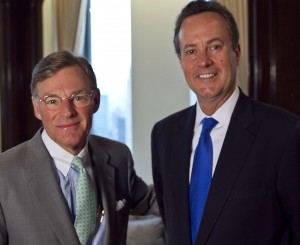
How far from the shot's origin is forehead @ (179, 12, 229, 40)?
171cm

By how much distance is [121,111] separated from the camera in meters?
4.47

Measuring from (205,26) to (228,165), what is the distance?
0.53m

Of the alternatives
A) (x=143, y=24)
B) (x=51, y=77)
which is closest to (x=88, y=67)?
(x=51, y=77)

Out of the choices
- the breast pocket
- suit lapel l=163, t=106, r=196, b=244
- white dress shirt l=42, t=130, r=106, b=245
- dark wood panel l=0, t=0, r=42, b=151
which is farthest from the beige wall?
the breast pocket

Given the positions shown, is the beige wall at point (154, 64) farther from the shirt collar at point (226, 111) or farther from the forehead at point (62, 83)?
the forehead at point (62, 83)

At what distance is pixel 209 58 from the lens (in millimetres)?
1696

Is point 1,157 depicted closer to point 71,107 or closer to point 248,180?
point 71,107

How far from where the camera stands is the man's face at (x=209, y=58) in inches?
66.2

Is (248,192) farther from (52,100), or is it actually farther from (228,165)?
(52,100)

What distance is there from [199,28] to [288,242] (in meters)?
0.84

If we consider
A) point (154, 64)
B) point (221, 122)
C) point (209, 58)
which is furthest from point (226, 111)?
point (154, 64)

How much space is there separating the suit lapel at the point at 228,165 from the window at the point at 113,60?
9.23 ft

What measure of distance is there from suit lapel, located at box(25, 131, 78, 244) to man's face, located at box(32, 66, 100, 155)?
9 cm

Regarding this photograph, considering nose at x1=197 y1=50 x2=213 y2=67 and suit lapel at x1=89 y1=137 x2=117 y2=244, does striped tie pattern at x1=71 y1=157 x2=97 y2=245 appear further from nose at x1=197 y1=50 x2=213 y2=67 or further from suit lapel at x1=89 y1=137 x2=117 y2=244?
nose at x1=197 y1=50 x2=213 y2=67
